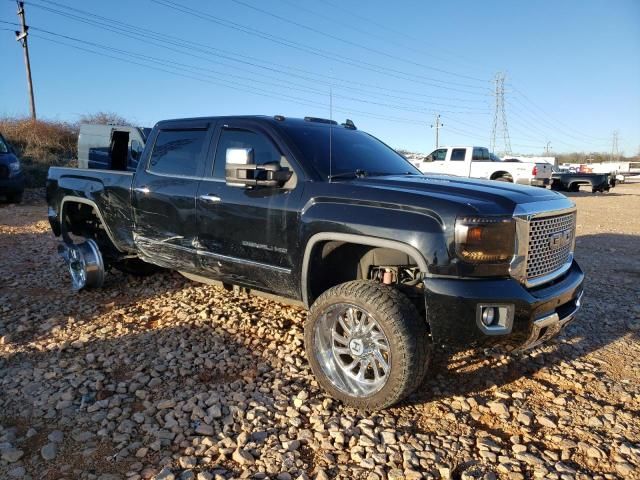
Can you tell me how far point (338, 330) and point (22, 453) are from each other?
2.00m

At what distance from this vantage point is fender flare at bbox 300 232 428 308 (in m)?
2.89

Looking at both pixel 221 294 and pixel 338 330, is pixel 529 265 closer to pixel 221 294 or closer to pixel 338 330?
pixel 338 330

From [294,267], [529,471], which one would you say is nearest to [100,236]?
[294,267]

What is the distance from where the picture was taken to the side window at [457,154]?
791 inches

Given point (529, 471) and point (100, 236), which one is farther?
point (100, 236)

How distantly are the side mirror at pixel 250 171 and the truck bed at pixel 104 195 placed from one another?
5.96 ft

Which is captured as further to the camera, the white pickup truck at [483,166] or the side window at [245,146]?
the white pickup truck at [483,166]

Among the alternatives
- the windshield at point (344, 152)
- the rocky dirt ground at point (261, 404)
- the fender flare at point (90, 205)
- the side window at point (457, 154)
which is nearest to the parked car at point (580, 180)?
the side window at point (457, 154)

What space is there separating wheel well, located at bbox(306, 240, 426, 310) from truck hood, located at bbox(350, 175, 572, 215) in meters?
0.44

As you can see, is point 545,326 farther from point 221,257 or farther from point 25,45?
point 25,45

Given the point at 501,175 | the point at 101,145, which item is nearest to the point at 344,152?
the point at 101,145

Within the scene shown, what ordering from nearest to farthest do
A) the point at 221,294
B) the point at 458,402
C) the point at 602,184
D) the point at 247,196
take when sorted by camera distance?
the point at 458,402 → the point at 247,196 → the point at 221,294 → the point at 602,184

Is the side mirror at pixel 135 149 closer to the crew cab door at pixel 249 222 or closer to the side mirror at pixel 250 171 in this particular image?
the crew cab door at pixel 249 222

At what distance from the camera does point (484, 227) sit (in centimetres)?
280
